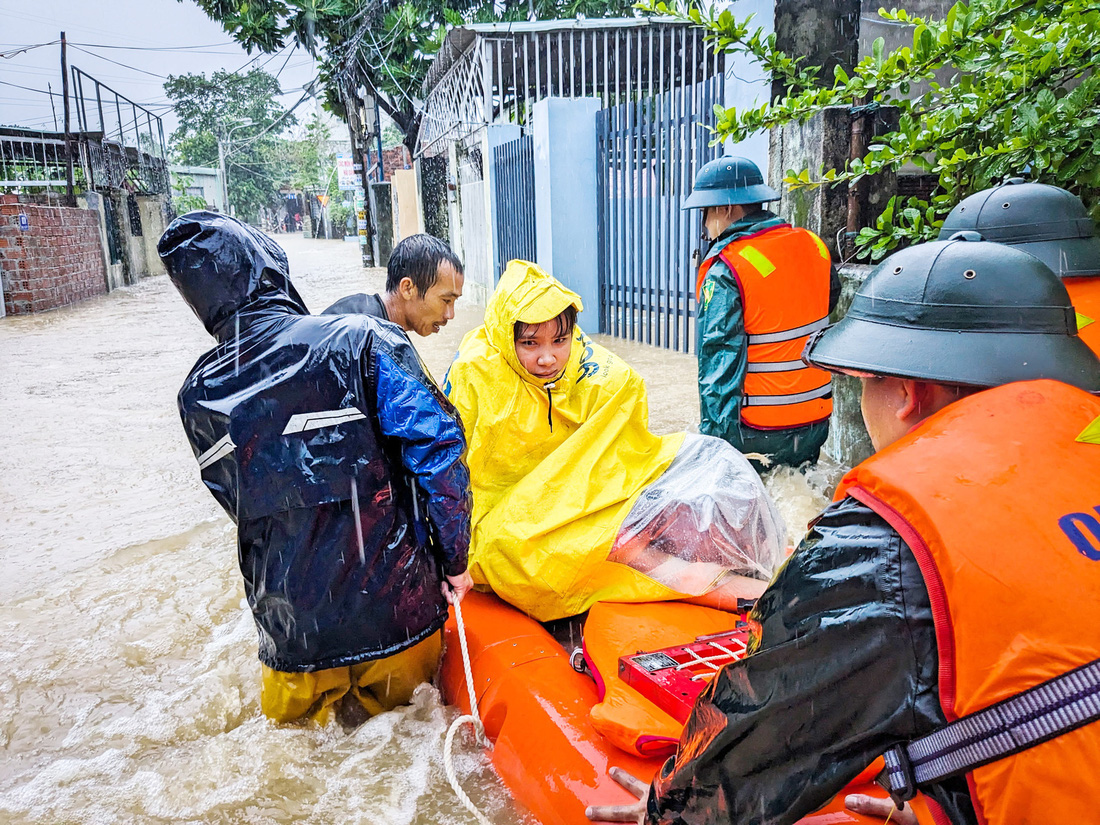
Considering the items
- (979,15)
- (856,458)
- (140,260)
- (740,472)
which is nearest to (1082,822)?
(740,472)

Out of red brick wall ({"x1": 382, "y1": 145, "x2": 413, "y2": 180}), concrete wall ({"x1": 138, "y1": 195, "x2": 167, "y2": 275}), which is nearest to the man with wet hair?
concrete wall ({"x1": 138, "y1": 195, "x2": 167, "y2": 275})

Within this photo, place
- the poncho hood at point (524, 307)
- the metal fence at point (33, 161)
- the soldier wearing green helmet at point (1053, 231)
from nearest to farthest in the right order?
1. the soldier wearing green helmet at point (1053, 231)
2. the poncho hood at point (524, 307)
3. the metal fence at point (33, 161)

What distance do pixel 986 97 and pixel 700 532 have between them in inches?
65.8

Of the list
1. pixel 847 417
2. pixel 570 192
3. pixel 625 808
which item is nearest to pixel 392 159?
pixel 570 192

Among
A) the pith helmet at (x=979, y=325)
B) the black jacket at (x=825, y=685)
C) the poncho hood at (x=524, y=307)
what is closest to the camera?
the black jacket at (x=825, y=685)

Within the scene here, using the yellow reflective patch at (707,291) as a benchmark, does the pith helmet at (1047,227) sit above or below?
above

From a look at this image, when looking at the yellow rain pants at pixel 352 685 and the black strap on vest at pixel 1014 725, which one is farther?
the yellow rain pants at pixel 352 685

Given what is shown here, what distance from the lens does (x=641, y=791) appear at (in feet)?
5.53

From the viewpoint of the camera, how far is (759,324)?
328 cm

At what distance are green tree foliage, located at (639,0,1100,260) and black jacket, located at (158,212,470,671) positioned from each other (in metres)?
1.78

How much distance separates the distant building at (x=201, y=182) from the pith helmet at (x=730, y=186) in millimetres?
33962

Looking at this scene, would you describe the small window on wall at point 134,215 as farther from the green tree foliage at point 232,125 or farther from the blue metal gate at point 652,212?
the green tree foliage at point 232,125

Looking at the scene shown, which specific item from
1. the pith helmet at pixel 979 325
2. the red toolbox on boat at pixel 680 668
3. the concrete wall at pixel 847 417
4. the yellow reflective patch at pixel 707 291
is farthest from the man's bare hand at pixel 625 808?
the concrete wall at pixel 847 417

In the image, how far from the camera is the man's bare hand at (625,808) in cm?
161
